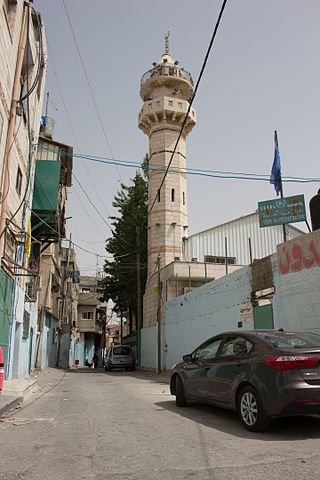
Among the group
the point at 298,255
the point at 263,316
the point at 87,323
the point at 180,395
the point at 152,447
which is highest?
the point at 87,323

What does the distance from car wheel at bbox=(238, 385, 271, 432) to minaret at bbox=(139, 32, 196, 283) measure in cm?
2429

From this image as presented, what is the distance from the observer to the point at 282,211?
15.8 metres

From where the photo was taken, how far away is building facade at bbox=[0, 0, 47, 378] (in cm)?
1257

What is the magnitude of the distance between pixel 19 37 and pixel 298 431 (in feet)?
44.1

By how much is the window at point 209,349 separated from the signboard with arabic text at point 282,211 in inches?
322

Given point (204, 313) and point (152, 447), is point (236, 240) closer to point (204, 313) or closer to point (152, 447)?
point (204, 313)

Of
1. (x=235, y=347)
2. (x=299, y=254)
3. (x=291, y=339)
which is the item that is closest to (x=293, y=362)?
(x=291, y=339)

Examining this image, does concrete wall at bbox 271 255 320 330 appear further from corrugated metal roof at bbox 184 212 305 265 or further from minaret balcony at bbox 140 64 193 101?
minaret balcony at bbox 140 64 193 101

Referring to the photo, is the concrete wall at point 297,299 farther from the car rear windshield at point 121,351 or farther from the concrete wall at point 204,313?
the car rear windshield at point 121,351

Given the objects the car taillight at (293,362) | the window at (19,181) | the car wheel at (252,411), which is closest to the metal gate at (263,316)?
the car wheel at (252,411)

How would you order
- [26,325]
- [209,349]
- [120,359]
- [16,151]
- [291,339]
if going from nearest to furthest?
[291,339]
[209,349]
[16,151]
[26,325]
[120,359]

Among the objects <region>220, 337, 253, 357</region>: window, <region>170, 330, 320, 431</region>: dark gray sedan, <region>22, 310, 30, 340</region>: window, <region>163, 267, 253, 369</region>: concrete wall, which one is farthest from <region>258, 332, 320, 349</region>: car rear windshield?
<region>22, 310, 30, 340</region>: window

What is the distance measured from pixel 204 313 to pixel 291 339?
40.7 feet

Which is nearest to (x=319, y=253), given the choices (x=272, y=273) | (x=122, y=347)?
(x=272, y=273)
